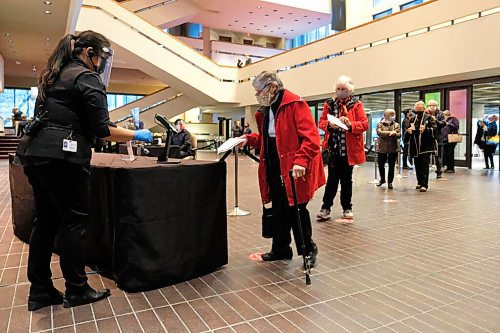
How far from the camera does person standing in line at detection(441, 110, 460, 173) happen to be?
10375 millimetres

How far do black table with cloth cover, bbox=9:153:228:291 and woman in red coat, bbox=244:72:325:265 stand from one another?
1.24 feet

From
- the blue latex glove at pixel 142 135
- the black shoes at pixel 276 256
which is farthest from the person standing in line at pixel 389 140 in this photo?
the blue latex glove at pixel 142 135

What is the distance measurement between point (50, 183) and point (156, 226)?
2.19 ft

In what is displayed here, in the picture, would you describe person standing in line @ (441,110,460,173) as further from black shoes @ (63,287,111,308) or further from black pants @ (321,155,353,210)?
black shoes @ (63,287,111,308)

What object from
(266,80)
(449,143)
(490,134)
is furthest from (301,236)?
(490,134)

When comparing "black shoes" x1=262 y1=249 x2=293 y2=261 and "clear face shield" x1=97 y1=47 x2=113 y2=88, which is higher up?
"clear face shield" x1=97 y1=47 x2=113 y2=88

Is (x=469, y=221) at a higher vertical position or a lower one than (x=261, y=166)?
lower

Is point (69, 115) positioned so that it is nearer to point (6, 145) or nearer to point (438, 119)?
point (438, 119)

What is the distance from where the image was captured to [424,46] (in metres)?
10.9

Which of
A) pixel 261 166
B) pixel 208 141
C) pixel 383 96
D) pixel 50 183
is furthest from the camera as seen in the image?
pixel 208 141

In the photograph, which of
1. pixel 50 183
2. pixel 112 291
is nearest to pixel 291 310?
pixel 112 291

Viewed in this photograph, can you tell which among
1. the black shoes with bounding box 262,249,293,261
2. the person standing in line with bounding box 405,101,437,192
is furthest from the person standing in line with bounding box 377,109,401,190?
the black shoes with bounding box 262,249,293,261

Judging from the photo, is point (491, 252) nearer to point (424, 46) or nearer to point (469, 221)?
point (469, 221)

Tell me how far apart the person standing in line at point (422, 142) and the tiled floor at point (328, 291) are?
2707 mm
